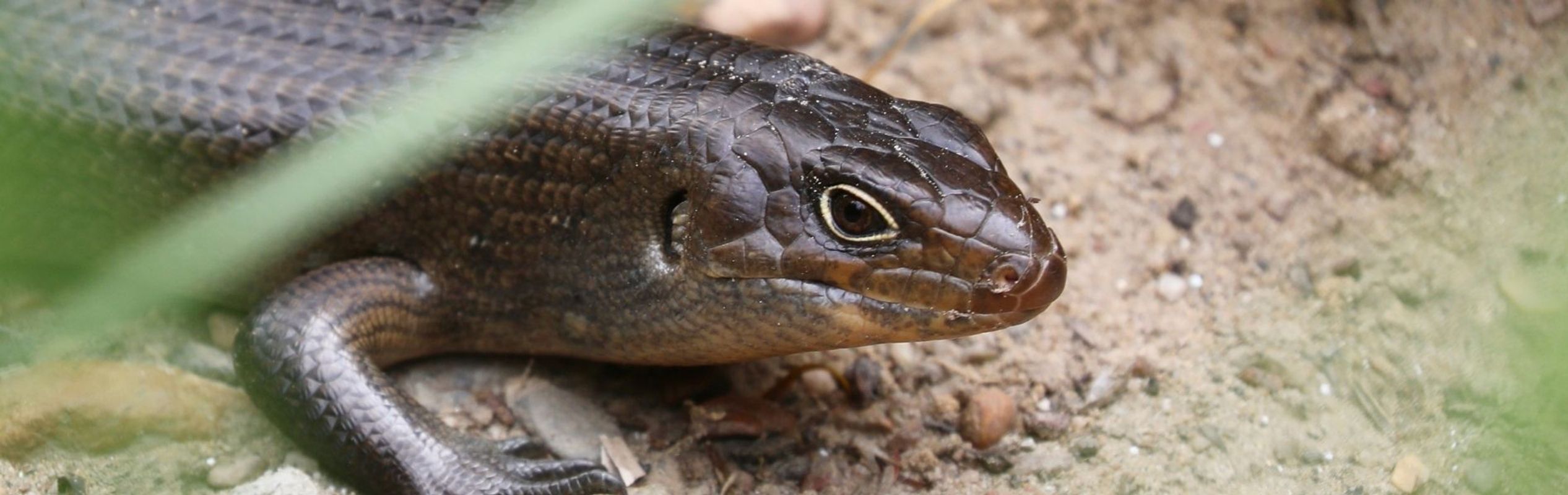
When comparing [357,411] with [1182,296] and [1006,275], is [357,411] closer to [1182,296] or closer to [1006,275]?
[1006,275]

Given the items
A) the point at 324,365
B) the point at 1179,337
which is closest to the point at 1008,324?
the point at 1179,337

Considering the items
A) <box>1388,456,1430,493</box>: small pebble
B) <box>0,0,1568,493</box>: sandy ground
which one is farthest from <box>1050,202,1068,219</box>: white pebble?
<box>1388,456,1430,493</box>: small pebble

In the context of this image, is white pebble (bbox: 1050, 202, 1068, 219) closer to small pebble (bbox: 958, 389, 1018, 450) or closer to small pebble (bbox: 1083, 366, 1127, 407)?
small pebble (bbox: 1083, 366, 1127, 407)

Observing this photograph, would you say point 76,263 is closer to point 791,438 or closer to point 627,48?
point 627,48

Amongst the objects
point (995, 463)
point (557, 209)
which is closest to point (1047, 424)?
point (995, 463)

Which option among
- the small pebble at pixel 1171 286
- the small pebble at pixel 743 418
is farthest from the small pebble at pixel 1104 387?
the small pebble at pixel 743 418

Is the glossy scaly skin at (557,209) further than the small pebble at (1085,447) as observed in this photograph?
No

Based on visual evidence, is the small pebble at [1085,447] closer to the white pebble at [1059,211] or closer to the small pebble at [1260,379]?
the small pebble at [1260,379]
